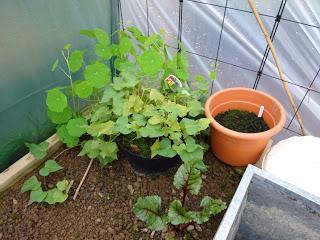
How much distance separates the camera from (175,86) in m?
1.40

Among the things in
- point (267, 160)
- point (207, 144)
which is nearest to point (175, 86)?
point (207, 144)

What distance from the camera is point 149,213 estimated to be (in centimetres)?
118

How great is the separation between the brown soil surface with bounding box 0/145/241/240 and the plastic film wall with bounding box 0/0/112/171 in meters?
0.26

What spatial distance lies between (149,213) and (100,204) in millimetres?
370

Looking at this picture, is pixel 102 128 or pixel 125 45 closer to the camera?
pixel 102 128

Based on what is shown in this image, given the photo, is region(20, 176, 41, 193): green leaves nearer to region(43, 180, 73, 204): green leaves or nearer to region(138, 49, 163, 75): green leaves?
region(43, 180, 73, 204): green leaves

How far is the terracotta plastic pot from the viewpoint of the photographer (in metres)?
1.35

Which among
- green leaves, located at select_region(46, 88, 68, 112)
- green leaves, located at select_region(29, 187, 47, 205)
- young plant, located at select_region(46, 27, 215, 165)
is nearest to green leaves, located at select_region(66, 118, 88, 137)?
young plant, located at select_region(46, 27, 215, 165)

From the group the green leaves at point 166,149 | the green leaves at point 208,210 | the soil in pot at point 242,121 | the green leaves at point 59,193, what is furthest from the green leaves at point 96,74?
the green leaves at point 208,210

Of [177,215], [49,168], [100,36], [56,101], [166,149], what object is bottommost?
[49,168]

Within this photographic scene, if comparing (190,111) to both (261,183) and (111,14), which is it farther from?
(111,14)

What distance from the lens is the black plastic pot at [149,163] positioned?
54.1 inches

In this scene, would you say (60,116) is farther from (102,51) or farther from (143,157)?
(143,157)

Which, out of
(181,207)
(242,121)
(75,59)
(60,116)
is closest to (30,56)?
(75,59)
